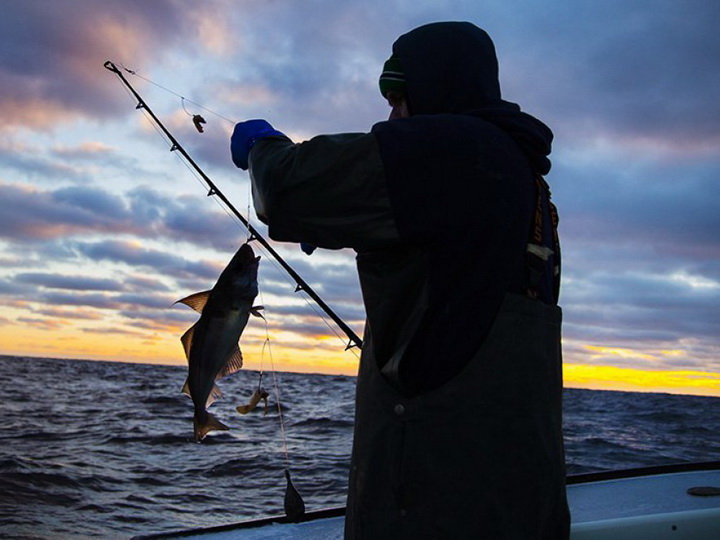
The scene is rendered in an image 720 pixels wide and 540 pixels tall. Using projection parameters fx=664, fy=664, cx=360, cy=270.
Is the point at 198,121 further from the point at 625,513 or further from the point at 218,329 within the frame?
the point at 625,513

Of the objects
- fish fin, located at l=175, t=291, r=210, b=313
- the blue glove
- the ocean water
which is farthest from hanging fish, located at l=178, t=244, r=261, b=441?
the ocean water

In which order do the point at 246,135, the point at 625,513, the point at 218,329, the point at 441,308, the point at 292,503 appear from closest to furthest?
the point at 441,308 → the point at 246,135 → the point at 218,329 → the point at 625,513 → the point at 292,503

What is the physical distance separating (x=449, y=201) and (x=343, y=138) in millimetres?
383

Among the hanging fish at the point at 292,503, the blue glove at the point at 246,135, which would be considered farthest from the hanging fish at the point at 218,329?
the blue glove at the point at 246,135

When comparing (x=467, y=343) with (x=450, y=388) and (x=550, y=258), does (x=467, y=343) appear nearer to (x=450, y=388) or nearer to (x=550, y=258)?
(x=450, y=388)

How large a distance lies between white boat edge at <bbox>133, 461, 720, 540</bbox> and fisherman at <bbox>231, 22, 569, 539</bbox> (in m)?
1.87

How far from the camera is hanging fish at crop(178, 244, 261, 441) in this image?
3627 mm

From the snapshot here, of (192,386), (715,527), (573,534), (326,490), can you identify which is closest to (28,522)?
(326,490)

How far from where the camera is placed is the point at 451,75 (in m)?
2.31

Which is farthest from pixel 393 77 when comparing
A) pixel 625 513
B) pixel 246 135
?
pixel 625 513

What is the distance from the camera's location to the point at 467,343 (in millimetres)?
2035

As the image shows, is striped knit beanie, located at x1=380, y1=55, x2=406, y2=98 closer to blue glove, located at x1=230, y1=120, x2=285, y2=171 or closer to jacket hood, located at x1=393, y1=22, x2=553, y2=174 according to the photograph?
jacket hood, located at x1=393, y1=22, x2=553, y2=174

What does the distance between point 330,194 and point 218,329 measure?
1887 mm

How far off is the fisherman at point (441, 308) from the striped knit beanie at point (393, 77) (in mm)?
405
